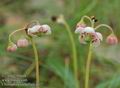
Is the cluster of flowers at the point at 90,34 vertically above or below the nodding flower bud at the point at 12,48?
above

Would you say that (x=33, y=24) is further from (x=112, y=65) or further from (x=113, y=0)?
(x=113, y=0)

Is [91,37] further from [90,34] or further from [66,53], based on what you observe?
[66,53]

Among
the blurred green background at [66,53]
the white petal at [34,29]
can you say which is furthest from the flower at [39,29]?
the blurred green background at [66,53]

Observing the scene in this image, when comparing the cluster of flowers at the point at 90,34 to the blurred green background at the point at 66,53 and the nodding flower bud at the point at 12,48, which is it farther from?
the blurred green background at the point at 66,53

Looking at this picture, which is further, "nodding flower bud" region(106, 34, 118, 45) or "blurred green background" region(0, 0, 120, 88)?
"blurred green background" region(0, 0, 120, 88)

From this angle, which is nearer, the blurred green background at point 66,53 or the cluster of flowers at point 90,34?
the cluster of flowers at point 90,34

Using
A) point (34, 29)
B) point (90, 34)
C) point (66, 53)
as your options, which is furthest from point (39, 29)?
point (66, 53)

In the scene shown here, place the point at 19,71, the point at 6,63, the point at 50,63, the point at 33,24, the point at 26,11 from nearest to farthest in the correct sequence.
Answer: the point at 33,24
the point at 50,63
the point at 19,71
the point at 6,63
the point at 26,11

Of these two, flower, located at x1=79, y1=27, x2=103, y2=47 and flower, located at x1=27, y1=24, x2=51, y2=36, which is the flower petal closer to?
flower, located at x1=79, y1=27, x2=103, y2=47

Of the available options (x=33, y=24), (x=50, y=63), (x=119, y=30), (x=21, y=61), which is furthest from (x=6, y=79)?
(x=119, y=30)

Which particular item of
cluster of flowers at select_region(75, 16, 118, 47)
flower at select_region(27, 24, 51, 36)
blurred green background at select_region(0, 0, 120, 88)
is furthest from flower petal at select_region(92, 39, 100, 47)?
blurred green background at select_region(0, 0, 120, 88)

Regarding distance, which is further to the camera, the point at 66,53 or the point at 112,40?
the point at 66,53
